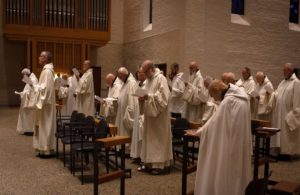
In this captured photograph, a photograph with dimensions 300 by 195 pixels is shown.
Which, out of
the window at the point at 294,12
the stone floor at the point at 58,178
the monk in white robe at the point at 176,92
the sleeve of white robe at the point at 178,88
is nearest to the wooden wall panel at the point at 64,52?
the monk in white robe at the point at 176,92

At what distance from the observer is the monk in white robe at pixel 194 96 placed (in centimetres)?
863

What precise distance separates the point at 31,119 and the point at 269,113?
19.4ft

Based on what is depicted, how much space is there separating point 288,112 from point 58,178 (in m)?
4.71

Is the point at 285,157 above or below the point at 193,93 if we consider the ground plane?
below

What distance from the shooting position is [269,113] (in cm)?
805

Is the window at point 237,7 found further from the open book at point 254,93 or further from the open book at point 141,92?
the open book at point 141,92

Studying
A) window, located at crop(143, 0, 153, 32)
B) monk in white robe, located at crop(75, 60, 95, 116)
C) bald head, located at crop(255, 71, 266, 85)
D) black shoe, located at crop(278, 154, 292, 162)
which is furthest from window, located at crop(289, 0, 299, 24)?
monk in white robe, located at crop(75, 60, 95, 116)

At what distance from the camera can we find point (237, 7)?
1370 centimetres

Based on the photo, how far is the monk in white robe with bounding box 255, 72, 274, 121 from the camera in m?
7.92

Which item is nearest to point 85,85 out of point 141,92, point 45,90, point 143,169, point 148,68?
point 45,90

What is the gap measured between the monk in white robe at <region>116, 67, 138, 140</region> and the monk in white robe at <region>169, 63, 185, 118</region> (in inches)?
54.4

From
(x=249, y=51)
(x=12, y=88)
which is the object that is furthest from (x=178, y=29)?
(x=12, y=88)

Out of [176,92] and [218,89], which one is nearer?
[218,89]

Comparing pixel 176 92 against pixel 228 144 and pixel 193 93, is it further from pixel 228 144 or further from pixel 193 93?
pixel 228 144
